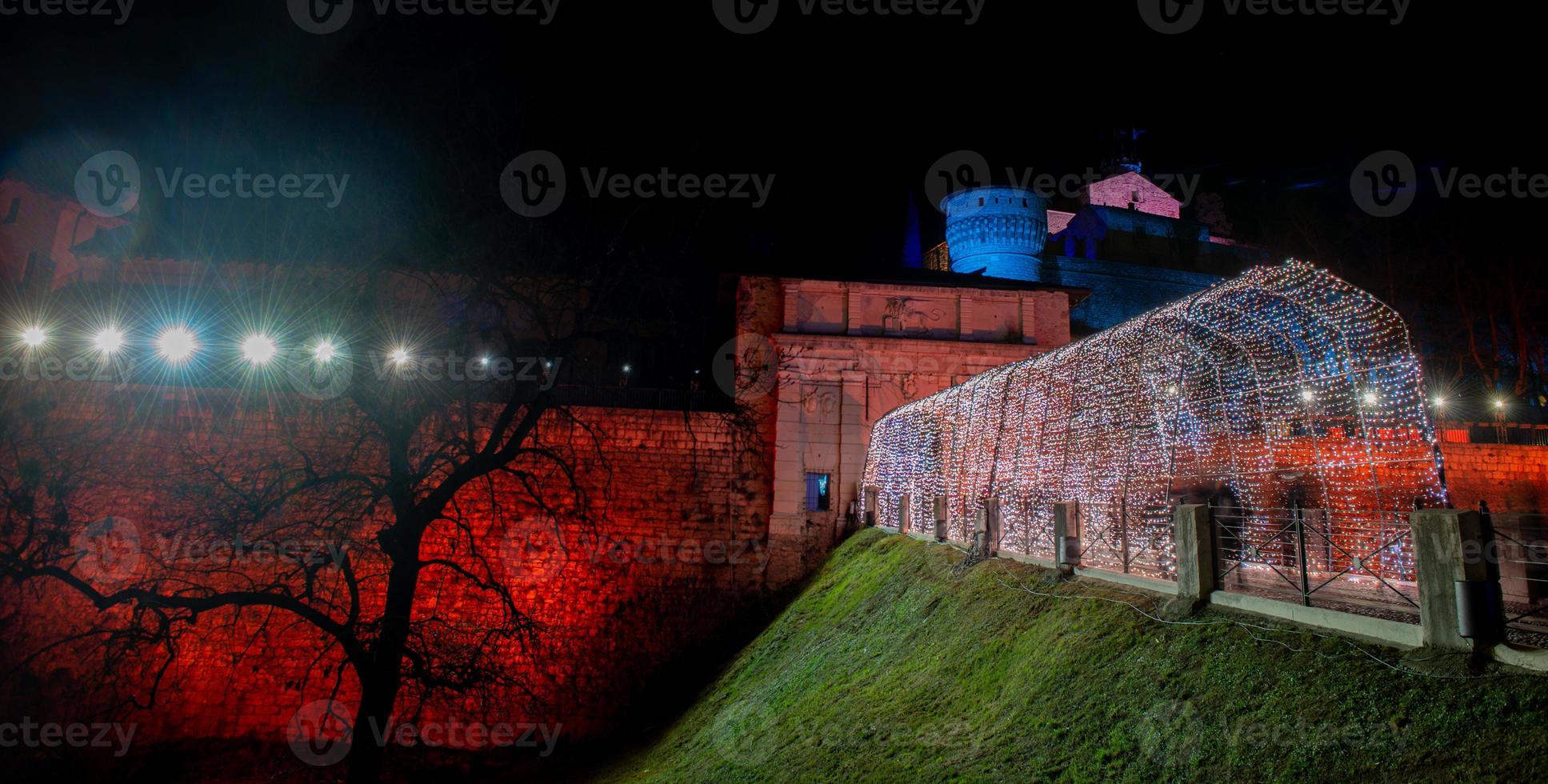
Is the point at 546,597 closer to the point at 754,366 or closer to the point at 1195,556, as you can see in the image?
the point at 754,366

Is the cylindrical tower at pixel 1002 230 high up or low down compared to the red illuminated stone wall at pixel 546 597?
up

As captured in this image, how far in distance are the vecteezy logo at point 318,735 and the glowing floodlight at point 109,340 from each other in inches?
432

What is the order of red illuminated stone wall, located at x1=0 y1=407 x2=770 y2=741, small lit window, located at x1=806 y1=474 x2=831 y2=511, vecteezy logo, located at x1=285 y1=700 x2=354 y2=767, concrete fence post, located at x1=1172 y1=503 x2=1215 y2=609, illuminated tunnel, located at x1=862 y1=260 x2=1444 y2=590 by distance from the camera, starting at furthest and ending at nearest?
small lit window, located at x1=806 y1=474 x2=831 y2=511, red illuminated stone wall, located at x1=0 y1=407 x2=770 y2=741, vecteezy logo, located at x1=285 y1=700 x2=354 y2=767, illuminated tunnel, located at x1=862 y1=260 x2=1444 y2=590, concrete fence post, located at x1=1172 y1=503 x2=1215 y2=609

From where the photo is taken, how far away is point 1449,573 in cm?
483

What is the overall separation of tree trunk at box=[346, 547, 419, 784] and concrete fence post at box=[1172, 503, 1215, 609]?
927cm

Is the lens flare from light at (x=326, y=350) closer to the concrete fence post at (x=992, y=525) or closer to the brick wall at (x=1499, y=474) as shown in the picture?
the concrete fence post at (x=992, y=525)

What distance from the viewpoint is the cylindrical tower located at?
42906 mm

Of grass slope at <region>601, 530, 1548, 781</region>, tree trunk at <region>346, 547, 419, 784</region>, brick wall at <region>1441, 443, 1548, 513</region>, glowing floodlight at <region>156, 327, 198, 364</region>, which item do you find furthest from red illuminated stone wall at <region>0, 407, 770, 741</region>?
brick wall at <region>1441, 443, 1548, 513</region>

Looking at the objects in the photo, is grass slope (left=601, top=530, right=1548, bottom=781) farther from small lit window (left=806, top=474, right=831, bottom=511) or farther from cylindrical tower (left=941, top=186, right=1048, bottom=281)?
cylindrical tower (left=941, top=186, right=1048, bottom=281)

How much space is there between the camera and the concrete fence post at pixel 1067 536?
910cm

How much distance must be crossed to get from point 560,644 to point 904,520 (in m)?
9.18

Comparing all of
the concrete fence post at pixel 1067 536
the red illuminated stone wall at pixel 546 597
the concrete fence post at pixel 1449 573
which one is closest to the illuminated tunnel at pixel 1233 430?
the concrete fence post at pixel 1067 536

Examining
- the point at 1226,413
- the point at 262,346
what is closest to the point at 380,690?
the point at 262,346

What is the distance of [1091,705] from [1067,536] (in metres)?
3.33
